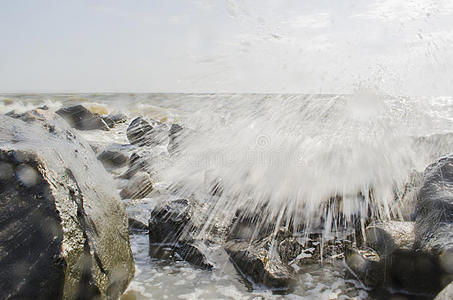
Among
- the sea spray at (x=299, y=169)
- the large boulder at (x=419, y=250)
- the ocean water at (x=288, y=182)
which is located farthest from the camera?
the sea spray at (x=299, y=169)

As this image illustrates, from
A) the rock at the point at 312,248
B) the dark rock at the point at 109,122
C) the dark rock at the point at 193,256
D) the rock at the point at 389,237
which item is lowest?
the dark rock at the point at 193,256

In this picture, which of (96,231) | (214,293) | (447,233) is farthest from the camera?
(214,293)

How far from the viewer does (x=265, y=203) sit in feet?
12.4

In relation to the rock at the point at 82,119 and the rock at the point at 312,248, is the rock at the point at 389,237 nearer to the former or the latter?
the rock at the point at 312,248

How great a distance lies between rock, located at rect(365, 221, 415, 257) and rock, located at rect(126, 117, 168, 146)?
5991 millimetres

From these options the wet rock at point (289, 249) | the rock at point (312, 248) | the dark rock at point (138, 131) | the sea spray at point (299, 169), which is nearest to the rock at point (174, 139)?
the sea spray at point (299, 169)

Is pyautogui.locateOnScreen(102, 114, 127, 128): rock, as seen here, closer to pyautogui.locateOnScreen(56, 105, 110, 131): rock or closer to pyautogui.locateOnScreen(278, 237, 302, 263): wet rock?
pyautogui.locateOnScreen(56, 105, 110, 131): rock

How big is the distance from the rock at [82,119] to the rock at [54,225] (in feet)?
27.8

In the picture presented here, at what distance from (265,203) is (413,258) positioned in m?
1.56

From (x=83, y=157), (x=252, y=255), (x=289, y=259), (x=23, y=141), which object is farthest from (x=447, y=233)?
(x=23, y=141)

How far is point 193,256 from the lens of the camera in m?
3.05

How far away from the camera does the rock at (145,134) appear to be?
8.41 metres

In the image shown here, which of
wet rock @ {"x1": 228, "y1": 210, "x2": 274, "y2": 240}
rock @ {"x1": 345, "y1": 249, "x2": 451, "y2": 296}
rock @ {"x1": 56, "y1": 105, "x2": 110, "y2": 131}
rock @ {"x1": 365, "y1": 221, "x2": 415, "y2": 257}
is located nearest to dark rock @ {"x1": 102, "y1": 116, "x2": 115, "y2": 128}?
rock @ {"x1": 56, "y1": 105, "x2": 110, "y2": 131}

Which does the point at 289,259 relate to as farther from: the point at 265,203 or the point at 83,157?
the point at 83,157
